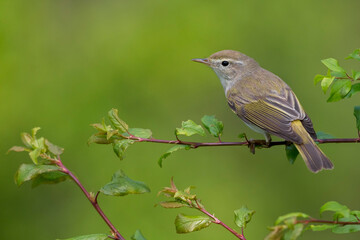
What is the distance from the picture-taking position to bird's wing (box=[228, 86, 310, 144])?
12.1 ft

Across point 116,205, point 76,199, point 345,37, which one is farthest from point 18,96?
point 345,37

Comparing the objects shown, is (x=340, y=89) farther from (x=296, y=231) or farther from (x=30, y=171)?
(x=30, y=171)

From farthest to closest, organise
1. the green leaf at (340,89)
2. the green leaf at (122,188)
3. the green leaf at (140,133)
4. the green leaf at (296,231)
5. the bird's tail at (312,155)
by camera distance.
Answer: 1. the bird's tail at (312,155)
2. the green leaf at (140,133)
3. the green leaf at (340,89)
4. the green leaf at (122,188)
5. the green leaf at (296,231)

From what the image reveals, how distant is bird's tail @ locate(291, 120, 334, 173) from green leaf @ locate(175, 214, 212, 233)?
4.00ft

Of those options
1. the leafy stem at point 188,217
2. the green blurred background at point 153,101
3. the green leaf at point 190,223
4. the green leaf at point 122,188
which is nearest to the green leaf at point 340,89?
the leafy stem at point 188,217

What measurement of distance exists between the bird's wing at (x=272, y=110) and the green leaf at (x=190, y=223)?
1.37 m

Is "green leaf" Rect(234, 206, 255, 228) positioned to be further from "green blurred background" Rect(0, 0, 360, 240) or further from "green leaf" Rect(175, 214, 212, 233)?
"green blurred background" Rect(0, 0, 360, 240)

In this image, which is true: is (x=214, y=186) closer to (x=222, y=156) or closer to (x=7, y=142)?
(x=222, y=156)

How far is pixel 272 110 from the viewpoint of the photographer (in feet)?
13.0

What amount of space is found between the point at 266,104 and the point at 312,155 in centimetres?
85

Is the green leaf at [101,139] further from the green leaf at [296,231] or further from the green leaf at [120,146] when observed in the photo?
the green leaf at [296,231]

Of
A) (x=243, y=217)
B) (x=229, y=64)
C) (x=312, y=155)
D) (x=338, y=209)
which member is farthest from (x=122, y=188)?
(x=229, y=64)

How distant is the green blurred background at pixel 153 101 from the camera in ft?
18.1

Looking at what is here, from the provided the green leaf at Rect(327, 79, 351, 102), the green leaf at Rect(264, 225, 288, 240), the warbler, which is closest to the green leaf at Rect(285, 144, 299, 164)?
the warbler
